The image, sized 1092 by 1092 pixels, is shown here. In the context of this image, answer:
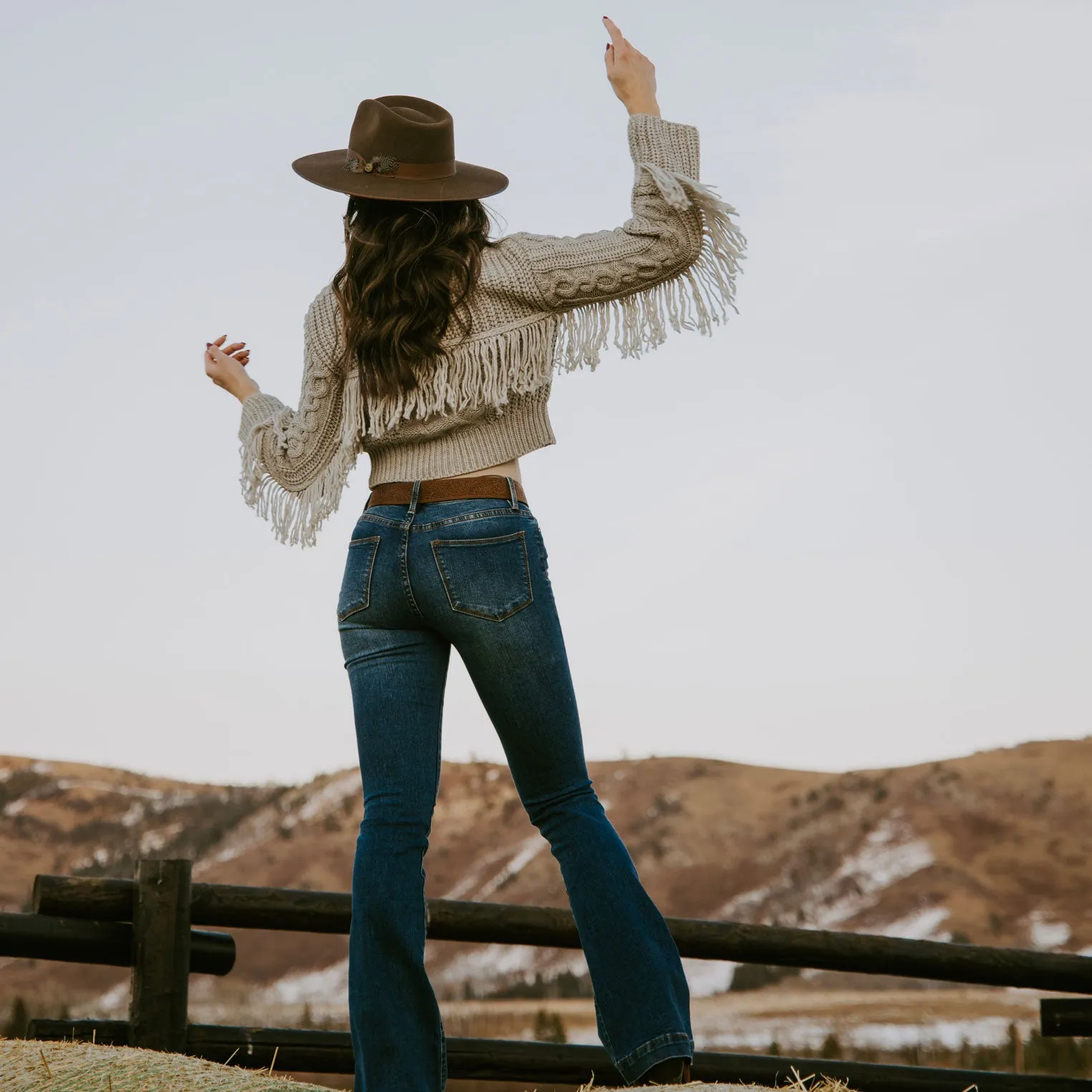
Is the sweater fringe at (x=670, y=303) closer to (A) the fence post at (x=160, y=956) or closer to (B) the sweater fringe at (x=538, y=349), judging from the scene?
(B) the sweater fringe at (x=538, y=349)

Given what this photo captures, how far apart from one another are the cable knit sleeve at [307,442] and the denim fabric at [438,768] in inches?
14.4

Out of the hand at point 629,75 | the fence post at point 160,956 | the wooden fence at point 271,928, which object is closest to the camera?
the hand at point 629,75

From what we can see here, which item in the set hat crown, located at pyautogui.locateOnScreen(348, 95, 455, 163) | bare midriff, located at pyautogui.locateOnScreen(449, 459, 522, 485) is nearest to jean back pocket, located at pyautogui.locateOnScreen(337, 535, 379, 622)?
bare midriff, located at pyautogui.locateOnScreen(449, 459, 522, 485)

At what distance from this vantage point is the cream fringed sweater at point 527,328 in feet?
9.02

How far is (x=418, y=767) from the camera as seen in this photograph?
265 cm

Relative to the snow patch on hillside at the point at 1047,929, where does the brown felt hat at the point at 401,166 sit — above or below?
above

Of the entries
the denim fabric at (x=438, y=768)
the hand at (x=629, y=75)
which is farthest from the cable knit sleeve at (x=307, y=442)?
the hand at (x=629, y=75)

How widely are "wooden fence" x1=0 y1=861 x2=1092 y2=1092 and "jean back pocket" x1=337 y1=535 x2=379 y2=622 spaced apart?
2.78 m

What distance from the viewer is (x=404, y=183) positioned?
279 cm

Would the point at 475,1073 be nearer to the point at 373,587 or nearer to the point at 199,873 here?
the point at 373,587

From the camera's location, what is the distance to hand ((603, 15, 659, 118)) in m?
2.95

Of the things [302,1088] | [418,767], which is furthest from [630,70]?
[302,1088]

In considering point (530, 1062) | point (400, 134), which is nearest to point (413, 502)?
point (400, 134)

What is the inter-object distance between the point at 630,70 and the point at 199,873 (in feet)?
72.8
